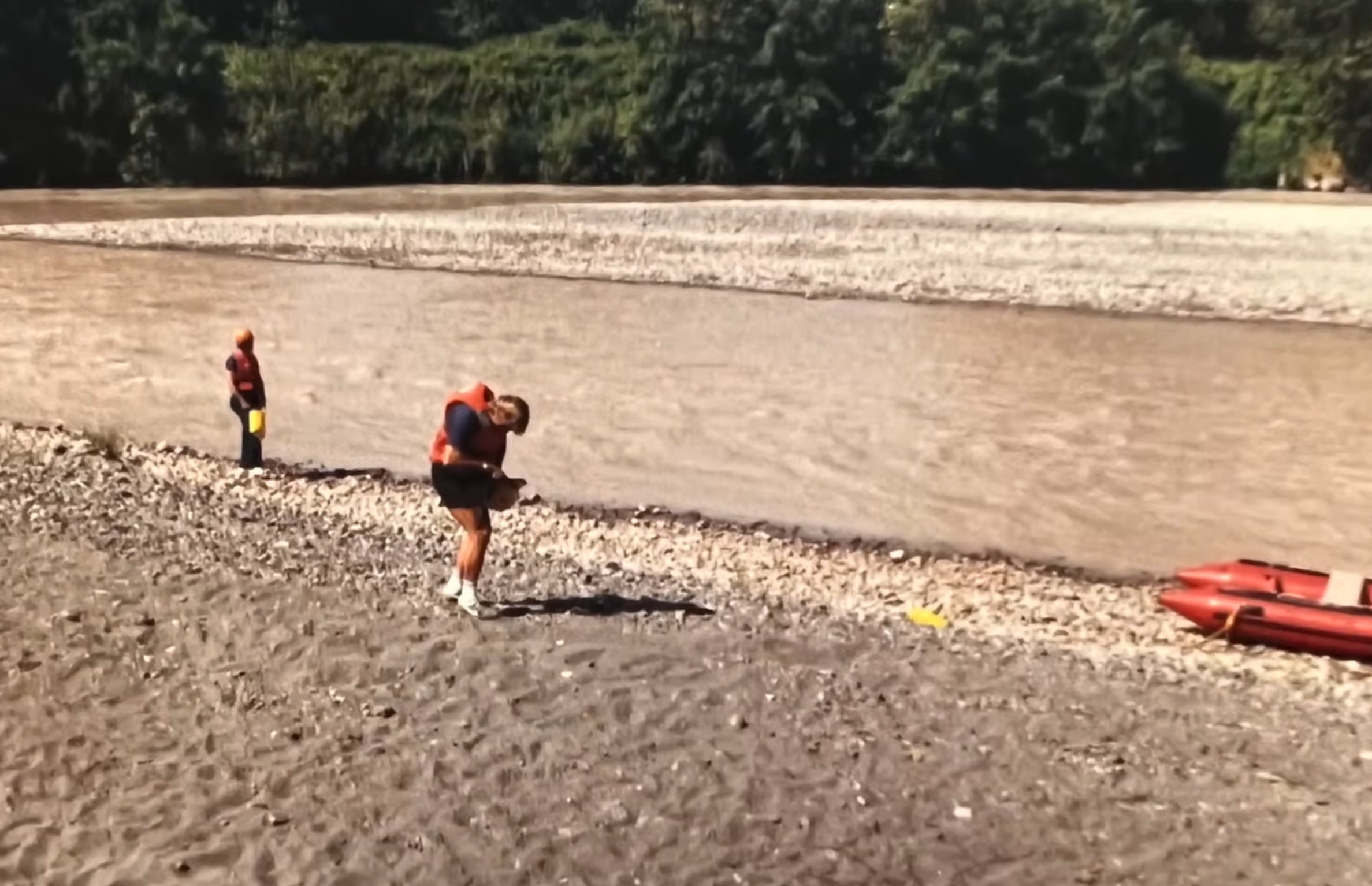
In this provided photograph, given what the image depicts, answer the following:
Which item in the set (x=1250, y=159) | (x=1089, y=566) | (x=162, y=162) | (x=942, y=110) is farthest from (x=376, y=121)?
(x=1089, y=566)

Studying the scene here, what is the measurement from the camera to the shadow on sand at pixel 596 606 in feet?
30.5

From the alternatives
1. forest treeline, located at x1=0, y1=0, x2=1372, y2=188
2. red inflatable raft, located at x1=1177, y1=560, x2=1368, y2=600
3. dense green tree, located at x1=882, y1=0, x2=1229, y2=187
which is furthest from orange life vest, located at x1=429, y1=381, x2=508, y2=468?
dense green tree, located at x1=882, y1=0, x2=1229, y2=187

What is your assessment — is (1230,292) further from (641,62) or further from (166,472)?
(641,62)

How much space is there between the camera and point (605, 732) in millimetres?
7527

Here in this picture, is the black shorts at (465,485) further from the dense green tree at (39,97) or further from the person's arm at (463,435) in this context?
the dense green tree at (39,97)

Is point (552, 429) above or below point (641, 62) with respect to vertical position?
below

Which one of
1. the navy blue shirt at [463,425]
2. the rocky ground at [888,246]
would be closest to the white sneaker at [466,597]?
the navy blue shirt at [463,425]

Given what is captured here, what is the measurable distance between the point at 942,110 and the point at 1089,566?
123ft

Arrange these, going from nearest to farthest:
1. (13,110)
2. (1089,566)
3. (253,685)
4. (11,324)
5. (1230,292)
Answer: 1. (253,685)
2. (1089,566)
3. (11,324)
4. (1230,292)
5. (13,110)

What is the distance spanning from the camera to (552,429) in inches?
639

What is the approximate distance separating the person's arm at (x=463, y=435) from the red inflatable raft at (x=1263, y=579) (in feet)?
14.6

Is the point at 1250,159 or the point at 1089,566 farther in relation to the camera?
the point at 1250,159

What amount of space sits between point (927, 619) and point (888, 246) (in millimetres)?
21084

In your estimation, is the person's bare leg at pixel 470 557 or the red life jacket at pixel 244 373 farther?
the red life jacket at pixel 244 373
